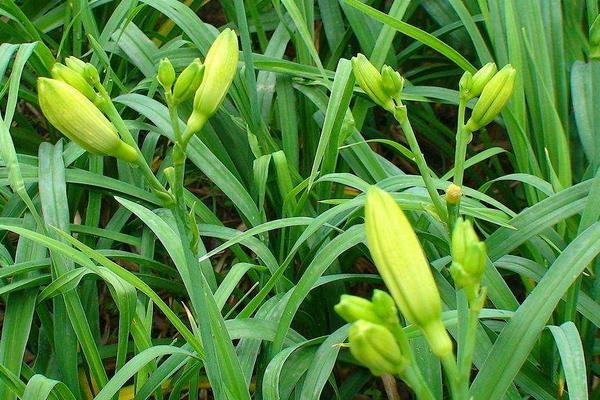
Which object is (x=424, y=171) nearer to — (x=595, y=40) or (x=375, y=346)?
(x=375, y=346)

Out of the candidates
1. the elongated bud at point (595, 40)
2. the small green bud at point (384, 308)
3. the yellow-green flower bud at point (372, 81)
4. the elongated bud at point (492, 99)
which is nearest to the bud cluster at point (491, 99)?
the elongated bud at point (492, 99)

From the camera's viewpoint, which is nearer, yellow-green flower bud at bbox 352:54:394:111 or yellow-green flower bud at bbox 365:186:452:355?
yellow-green flower bud at bbox 365:186:452:355

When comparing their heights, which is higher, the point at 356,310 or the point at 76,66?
the point at 76,66

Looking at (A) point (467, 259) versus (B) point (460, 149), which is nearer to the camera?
(A) point (467, 259)

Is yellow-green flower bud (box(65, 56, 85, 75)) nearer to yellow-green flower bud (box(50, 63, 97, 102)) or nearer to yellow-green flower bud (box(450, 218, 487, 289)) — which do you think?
yellow-green flower bud (box(50, 63, 97, 102))

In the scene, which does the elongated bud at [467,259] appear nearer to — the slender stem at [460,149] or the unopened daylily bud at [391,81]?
the slender stem at [460,149]

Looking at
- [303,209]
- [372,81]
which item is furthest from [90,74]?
[303,209]

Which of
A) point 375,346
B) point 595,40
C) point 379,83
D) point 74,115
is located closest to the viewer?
point 375,346

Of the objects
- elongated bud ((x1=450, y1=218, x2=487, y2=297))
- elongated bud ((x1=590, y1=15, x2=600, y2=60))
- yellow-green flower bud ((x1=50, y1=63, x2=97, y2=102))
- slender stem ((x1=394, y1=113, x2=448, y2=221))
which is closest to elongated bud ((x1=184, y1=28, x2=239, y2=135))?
yellow-green flower bud ((x1=50, y1=63, x2=97, y2=102))
